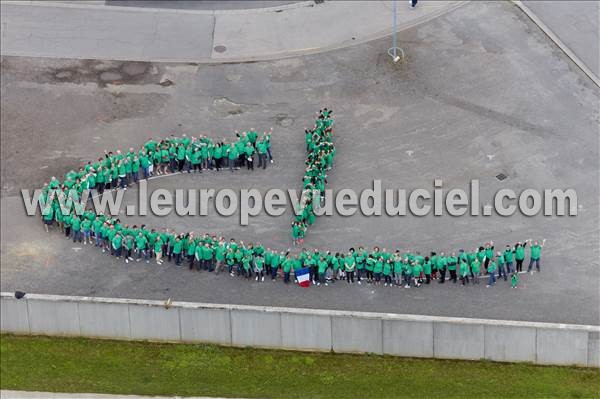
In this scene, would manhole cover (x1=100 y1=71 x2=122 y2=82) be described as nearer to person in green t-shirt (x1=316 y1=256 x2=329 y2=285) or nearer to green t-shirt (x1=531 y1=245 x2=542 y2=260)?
person in green t-shirt (x1=316 y1=256 x2=329 y2=285)

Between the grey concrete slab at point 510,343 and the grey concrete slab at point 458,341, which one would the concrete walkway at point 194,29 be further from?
the grey concrete slab at point 510,343

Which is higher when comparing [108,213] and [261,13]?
[261,13]

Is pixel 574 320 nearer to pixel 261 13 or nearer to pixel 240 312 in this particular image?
pixel 240 312

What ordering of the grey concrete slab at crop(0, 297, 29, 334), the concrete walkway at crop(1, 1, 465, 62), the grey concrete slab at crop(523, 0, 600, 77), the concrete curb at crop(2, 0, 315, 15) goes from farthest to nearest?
the concrete curb at crop(2, 0, 315, 15), the concrete walkway at crop(1, 1, 465, 62), the grey concrete slab at crop(523, 0, 600, 77), the grey concrete slab at crop(0, 297, 29, 334)

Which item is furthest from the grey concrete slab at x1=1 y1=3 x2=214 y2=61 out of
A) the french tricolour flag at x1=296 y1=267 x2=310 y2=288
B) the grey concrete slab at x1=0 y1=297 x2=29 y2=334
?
the grey concrete slab at x1=0 y1=297 x2=29 y2=334

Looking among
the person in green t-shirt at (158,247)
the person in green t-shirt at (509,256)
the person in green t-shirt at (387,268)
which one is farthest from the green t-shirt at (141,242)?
the person in green t-shirt at (509,256)

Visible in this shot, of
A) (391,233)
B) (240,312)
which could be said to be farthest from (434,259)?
(240,312)

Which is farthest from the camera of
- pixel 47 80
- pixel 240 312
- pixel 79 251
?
pixel 47 80
